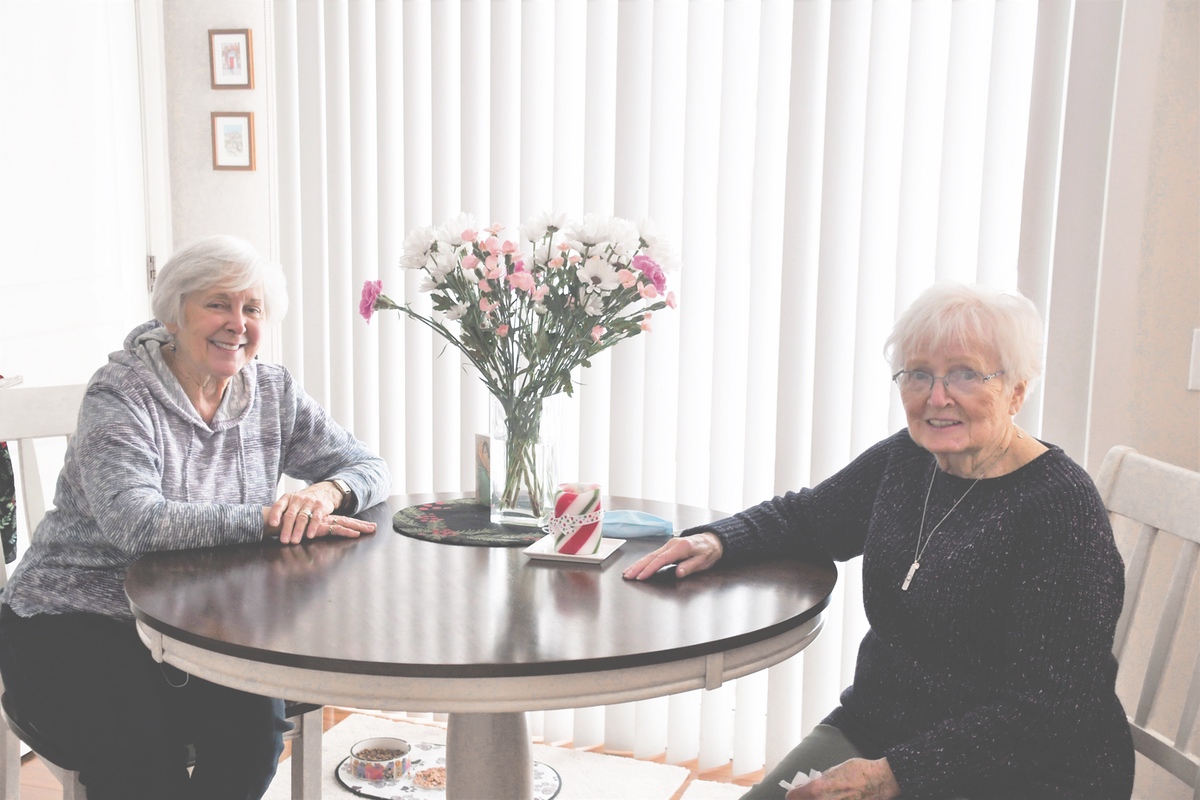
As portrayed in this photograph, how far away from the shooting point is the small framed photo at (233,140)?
11.3 feet

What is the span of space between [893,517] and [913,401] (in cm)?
21

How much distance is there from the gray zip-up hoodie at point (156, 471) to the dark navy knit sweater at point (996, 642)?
1033 millimetres

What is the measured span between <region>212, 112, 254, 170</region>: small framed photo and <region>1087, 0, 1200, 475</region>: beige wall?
2515mm

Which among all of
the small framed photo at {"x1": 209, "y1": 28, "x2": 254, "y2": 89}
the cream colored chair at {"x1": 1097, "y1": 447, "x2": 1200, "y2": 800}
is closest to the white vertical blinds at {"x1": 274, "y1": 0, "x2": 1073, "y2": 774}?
the small framed photo at {"x1": 209, "y1": 28, "x2": 254, "y2": 89}

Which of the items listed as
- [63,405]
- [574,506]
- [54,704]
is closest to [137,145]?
[63,405]

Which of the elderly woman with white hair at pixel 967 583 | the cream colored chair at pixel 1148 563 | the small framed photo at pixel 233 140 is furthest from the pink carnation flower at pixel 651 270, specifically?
the small framed photo at pixel 233 140

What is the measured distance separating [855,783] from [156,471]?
4.18 feet

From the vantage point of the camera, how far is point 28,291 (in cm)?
308

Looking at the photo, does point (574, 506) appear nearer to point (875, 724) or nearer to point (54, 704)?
point (875, 724)

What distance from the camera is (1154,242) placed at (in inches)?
84.8

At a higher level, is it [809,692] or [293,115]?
[293,115]

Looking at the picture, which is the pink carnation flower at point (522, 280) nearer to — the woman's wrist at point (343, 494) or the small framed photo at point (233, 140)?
the woman's wrist at point (343, 494)

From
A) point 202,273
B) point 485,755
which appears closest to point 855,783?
point 485,755

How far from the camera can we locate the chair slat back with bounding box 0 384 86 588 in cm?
220
